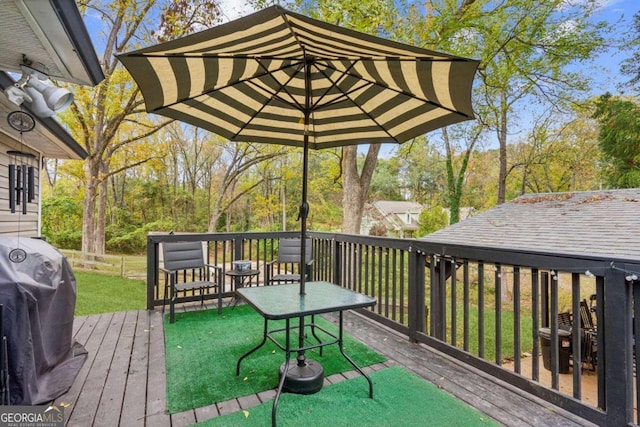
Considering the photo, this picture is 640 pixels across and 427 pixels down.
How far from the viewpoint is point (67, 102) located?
87.2 inches

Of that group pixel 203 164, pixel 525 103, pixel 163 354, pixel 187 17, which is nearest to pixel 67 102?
pixel 163 354

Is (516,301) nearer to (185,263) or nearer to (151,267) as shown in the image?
(185,263)

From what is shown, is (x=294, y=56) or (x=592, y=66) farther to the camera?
(x=592, y=66)

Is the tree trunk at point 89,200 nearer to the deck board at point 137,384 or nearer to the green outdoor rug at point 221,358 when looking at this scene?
the green outdoor rug at point 221,358

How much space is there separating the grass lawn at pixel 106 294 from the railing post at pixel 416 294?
4224mm

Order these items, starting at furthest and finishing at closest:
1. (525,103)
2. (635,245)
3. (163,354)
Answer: (525,103)
(635,245)
(163,354)

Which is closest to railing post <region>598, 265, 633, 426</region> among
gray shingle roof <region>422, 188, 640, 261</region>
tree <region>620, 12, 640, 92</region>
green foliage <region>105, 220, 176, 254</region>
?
gray shingle roof <region>422, 188, 640, 261</region>

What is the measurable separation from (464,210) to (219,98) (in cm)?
1976

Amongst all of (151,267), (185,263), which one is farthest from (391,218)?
(151,267)

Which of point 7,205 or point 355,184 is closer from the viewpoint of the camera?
point 7,205

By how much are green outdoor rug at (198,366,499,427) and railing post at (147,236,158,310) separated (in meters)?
2.82

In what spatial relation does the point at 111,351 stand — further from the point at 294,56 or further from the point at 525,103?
the point at 525,103

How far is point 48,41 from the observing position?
69.2 inches

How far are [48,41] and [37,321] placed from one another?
1.76 metres
